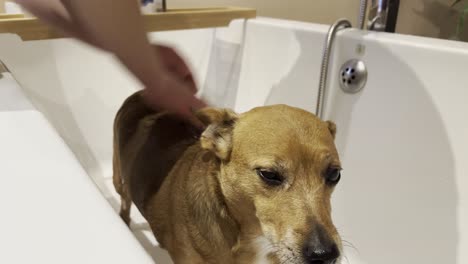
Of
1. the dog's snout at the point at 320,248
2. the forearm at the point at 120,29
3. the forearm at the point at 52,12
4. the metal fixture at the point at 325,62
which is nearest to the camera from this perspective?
the forearm at the point at 120,29

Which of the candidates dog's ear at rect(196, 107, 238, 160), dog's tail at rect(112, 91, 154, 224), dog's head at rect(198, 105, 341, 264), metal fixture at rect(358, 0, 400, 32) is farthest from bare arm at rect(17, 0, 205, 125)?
metal fixture at rect(358, 0, 400, 32)

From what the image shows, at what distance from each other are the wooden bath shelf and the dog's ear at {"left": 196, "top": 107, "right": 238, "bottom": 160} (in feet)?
2.10

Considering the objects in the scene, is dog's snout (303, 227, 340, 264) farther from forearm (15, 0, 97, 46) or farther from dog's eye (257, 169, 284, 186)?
forearm (15, 0, 97, 46)

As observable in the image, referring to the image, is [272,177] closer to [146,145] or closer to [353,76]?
[146,145]

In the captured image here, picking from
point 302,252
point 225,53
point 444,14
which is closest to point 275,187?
point 302,252

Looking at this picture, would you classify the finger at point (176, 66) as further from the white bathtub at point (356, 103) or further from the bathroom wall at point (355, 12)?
the bathroom wall at point (355, 12)

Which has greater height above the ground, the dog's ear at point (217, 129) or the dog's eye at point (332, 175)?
the dog's ear at point (217, 129)

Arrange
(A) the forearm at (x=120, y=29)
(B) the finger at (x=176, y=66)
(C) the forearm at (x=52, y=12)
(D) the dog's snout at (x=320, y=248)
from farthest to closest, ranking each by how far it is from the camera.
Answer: (B) the finger at (x=176, y=66) < (C) the forearm at (x=52, y=12) < (D) the dog's snout at (x=320, y=248) < (A) the forearm at (x=120, y=29)

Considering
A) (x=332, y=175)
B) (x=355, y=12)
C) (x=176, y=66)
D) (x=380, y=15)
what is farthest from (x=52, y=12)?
(x=355, y=12)

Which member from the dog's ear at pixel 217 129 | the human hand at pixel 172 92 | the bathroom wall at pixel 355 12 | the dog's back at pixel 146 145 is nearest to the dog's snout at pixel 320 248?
the dog's ear at pixel 217 129

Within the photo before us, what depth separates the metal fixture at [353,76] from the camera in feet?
4.67

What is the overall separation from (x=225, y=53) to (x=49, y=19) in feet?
3.32

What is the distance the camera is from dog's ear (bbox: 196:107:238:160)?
3.34ft

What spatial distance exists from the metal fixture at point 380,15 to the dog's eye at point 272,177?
843 mm
